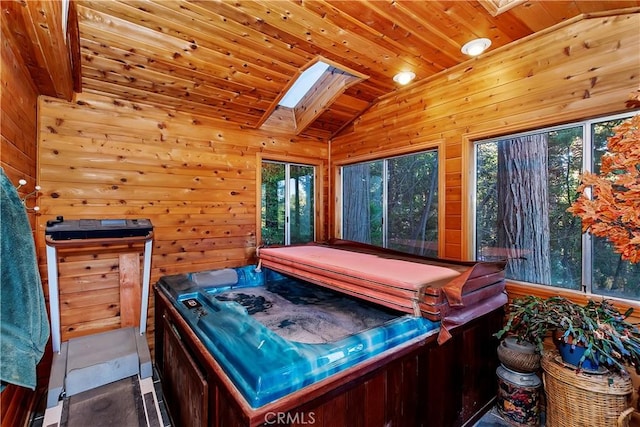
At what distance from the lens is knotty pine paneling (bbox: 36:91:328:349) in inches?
100

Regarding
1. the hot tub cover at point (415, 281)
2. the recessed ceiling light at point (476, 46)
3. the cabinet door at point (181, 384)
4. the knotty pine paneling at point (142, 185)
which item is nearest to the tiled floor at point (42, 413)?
the cabinet door at point (181, 384)

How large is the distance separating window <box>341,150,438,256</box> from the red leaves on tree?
55.2 inches

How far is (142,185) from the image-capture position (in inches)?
114

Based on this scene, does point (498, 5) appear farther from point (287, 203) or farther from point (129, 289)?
point (129, 289)

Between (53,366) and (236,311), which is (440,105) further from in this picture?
(53,366)

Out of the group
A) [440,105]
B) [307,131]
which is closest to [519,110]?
[440,105]

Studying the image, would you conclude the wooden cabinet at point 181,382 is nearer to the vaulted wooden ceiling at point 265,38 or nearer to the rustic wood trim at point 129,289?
the rustic wood trim at point 129,289

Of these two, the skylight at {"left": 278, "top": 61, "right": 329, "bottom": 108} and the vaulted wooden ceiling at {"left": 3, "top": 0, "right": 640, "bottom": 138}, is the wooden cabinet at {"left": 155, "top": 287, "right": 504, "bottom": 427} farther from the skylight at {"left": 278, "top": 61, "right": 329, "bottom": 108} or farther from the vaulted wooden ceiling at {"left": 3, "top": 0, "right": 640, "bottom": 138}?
the skylight at {"left": 278, "top": 61, "right": 329, "bottom": 108}

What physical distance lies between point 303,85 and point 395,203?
178 centimetres

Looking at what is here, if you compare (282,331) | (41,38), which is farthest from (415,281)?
(41,38)

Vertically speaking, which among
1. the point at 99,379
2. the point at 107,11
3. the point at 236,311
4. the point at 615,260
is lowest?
the point at 99,379

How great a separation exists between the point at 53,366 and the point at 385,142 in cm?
362

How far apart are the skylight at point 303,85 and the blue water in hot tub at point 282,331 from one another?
86.3 inches

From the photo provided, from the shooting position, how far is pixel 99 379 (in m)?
2.07
